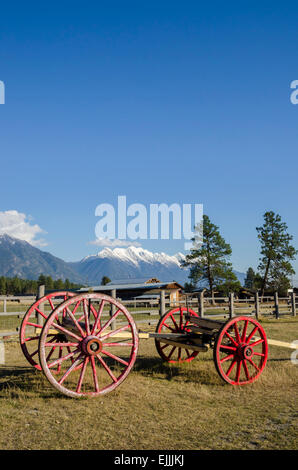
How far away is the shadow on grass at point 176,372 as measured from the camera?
6967 mm

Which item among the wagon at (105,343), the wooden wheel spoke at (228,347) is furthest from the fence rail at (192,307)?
the wooden wheel spoke at (228,347)

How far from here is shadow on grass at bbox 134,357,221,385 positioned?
6.97 meters

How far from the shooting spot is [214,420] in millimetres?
4746

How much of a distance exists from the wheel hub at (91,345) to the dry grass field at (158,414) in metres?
0.68

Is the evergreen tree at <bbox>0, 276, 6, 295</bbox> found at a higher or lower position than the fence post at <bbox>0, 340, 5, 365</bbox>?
lower

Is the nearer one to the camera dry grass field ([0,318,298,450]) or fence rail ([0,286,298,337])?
dry grass field ([0,318,298,450])

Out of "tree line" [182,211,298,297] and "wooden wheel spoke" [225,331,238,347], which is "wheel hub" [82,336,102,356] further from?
"tree line" [182,211,298,297]

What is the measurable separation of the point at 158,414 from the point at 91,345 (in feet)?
4.83

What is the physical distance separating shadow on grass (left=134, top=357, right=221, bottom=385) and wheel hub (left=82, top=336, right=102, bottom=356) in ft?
5.85

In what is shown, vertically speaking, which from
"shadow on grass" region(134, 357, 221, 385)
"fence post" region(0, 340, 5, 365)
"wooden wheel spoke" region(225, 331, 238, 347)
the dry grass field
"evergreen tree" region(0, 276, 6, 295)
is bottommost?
"evergreen tree" region(0, 276, 6, 295)

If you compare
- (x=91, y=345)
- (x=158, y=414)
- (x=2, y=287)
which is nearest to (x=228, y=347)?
(x=158, y=414)

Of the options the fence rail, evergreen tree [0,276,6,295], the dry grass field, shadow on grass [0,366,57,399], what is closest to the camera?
the dry grass field

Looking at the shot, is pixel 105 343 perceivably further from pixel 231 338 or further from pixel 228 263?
pixel 228 263

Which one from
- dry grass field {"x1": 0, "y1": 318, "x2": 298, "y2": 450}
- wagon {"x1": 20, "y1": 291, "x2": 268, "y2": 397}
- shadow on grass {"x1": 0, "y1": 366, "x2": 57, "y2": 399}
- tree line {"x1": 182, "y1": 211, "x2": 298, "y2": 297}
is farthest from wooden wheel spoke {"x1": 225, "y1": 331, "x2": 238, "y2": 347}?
tree line {"x1": 182, "y1": 211, "x2": 298, "y2": 297}
